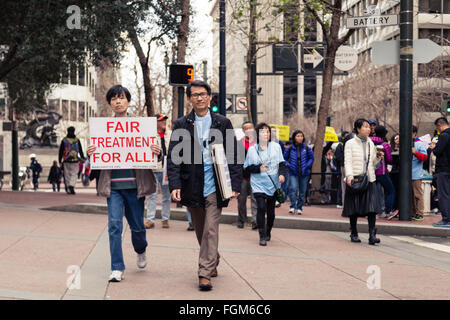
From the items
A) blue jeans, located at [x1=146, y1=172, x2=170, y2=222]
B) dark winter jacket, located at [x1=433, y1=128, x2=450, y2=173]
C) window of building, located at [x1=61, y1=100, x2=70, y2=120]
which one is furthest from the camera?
window of building, located at [x1=61, y1=100, x2=70, y2=120]

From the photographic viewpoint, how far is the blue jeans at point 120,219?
674cm

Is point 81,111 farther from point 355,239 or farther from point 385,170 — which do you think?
point 355,239

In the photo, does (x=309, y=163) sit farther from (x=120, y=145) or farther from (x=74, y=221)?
(x=120, y=145)

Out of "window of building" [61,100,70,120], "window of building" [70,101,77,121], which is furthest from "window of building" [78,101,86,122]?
"window of building" [61,100,70,120]

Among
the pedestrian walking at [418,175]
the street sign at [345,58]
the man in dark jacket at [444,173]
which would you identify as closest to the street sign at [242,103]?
the street sign at [345,58]

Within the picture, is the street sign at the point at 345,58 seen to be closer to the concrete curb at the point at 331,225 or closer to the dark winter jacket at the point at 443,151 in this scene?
the concrete curb at the point at 331,225

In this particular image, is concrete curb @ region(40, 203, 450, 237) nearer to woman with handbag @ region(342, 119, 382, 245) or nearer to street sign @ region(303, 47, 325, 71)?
woman with handbag @ region(342, 119, 382, 245)

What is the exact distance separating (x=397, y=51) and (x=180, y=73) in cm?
434

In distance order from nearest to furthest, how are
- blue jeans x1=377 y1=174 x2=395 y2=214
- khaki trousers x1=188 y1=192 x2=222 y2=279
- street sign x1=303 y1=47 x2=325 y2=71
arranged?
khaki trousers x1=188 y1=192 x2=222 y2=279
blue jeans x1=377 y1=174 x2=395 y2=214
street sign x1=303 y1=47 x2=325 y2=71

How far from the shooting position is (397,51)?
13.3 metres

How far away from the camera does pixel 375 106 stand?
4450 cm

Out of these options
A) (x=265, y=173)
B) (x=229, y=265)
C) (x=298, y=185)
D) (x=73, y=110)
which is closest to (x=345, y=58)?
(x=298, y=185)

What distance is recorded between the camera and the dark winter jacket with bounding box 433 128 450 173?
12.4m

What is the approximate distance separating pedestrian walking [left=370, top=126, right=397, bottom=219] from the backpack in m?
8.36
